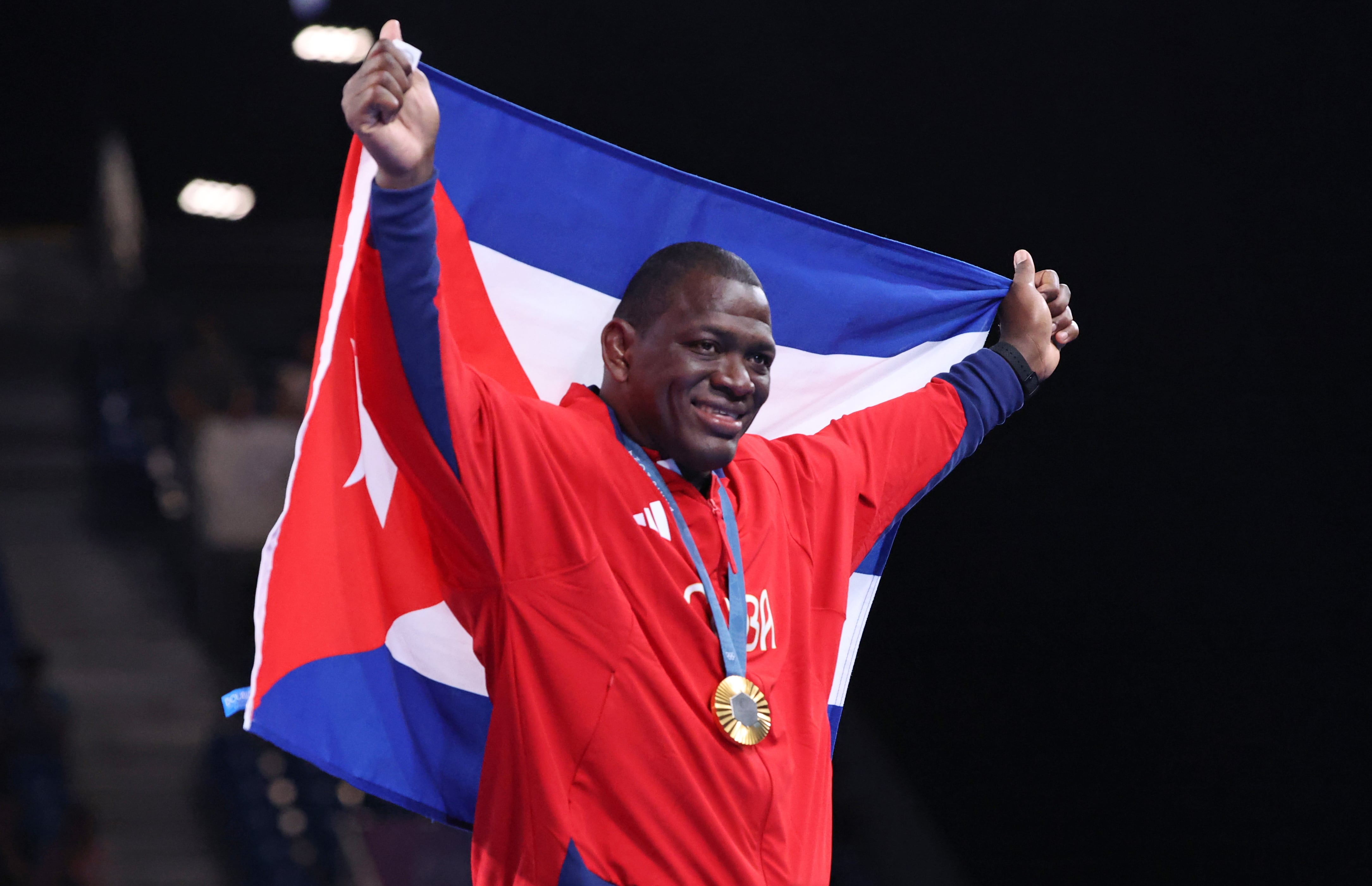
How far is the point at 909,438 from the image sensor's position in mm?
2648

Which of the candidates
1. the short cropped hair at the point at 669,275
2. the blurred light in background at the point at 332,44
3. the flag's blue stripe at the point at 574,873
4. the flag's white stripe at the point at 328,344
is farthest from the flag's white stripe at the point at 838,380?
the blurred light in background at the point at 332,44

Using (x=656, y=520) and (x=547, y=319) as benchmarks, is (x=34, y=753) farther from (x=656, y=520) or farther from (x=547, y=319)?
(x=656, y=520)

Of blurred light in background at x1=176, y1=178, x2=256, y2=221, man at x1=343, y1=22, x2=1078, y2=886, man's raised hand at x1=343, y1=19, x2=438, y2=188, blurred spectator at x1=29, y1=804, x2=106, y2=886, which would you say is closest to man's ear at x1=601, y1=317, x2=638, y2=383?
man at x1=343, y1=22, x2=1078, y2=886

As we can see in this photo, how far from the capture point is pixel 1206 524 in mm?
5324

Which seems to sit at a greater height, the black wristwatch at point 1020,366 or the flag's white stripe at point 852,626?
the black wristwatch at point 1020,366

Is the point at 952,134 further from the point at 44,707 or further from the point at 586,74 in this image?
the point at 44,707

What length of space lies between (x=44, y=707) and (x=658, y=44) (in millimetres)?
4360

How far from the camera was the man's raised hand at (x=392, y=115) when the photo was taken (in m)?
1.74

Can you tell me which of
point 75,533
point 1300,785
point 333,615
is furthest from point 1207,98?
point 75,533

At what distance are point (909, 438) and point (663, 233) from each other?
61cm

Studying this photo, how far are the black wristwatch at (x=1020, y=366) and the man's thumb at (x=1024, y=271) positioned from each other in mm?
173

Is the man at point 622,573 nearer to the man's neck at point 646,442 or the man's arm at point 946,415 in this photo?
the man's neck at point 646,442

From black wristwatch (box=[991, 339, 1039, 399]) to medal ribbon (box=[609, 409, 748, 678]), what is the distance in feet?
2.99

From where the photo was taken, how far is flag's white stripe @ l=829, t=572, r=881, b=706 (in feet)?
9.14
